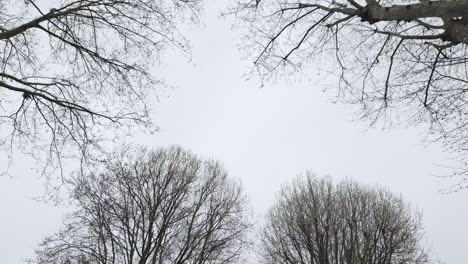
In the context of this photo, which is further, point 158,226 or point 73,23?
point 158,226

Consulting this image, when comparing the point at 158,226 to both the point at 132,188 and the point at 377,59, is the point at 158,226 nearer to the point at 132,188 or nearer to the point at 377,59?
the point at 132,188

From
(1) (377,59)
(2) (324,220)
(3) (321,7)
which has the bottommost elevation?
(1) (377,59)

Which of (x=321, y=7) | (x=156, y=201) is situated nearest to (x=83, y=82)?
(x=321, y=7)

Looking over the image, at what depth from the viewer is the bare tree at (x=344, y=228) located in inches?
732

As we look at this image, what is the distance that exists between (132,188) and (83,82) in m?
12.2

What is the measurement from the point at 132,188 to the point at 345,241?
34.3 ft

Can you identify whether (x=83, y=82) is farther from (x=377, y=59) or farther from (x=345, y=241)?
(x=345, y=241)

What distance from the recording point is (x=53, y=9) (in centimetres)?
614

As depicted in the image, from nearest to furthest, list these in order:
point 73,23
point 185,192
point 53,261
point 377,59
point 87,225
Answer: point 73,23, point 377,59, point 53,261, point 87,225, point 185,192

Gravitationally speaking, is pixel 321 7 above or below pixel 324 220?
below

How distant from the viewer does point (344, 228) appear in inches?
751

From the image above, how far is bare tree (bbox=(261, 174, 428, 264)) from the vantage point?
18.6 m

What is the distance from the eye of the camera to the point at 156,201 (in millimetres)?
18484

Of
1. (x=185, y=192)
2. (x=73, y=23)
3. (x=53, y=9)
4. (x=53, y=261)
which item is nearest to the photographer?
(x=53, y=9)
